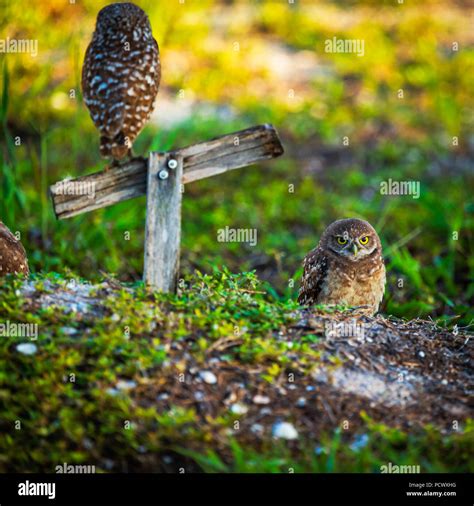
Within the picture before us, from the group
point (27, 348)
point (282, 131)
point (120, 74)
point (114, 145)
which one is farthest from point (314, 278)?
A: point (282, 131)

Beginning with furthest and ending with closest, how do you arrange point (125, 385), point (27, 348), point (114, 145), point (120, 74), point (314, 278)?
point (314, 278) → point (114, 145) → point (120, 74) → point (27, 348) → point (125, 385)

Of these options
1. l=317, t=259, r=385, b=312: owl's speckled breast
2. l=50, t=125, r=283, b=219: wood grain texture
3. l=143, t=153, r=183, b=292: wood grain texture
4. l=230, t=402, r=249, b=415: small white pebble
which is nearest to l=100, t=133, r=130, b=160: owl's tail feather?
l=50, t=125, r=283, b=219: wood grain texture

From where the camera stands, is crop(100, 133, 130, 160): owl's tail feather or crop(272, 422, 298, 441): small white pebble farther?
crop(100, 133, 130, 160): owl's tail feather

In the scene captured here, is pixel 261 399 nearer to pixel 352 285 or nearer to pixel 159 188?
pixel 159 188

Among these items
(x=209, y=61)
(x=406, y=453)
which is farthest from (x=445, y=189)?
(x=406, y=453)

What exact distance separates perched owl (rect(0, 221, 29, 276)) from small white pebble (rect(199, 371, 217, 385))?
4.42 feet

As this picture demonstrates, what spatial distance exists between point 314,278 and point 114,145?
5.20 ft

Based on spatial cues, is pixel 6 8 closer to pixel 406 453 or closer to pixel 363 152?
pixel 363 152

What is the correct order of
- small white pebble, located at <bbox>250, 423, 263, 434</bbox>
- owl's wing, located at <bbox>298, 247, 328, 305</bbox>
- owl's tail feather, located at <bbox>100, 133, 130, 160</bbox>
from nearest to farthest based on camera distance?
small white pebble, located at <bbox>250, 423, 263, 434</bbox> < owl's tail feather, located at <bbox>100, 133, 130, 160</bbox> < owl's wing, located at <bbox>298, 247, 328, 305</bbox>

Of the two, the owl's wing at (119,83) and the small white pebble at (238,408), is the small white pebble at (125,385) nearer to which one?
the small white pebble at (238,408)

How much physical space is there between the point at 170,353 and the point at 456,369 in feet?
5.13

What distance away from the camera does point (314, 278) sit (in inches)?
198

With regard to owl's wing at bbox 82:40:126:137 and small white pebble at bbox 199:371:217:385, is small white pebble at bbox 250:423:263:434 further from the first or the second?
owl's wing at bbox 82:40:126:137

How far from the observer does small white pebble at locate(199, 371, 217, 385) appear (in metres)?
3.59
